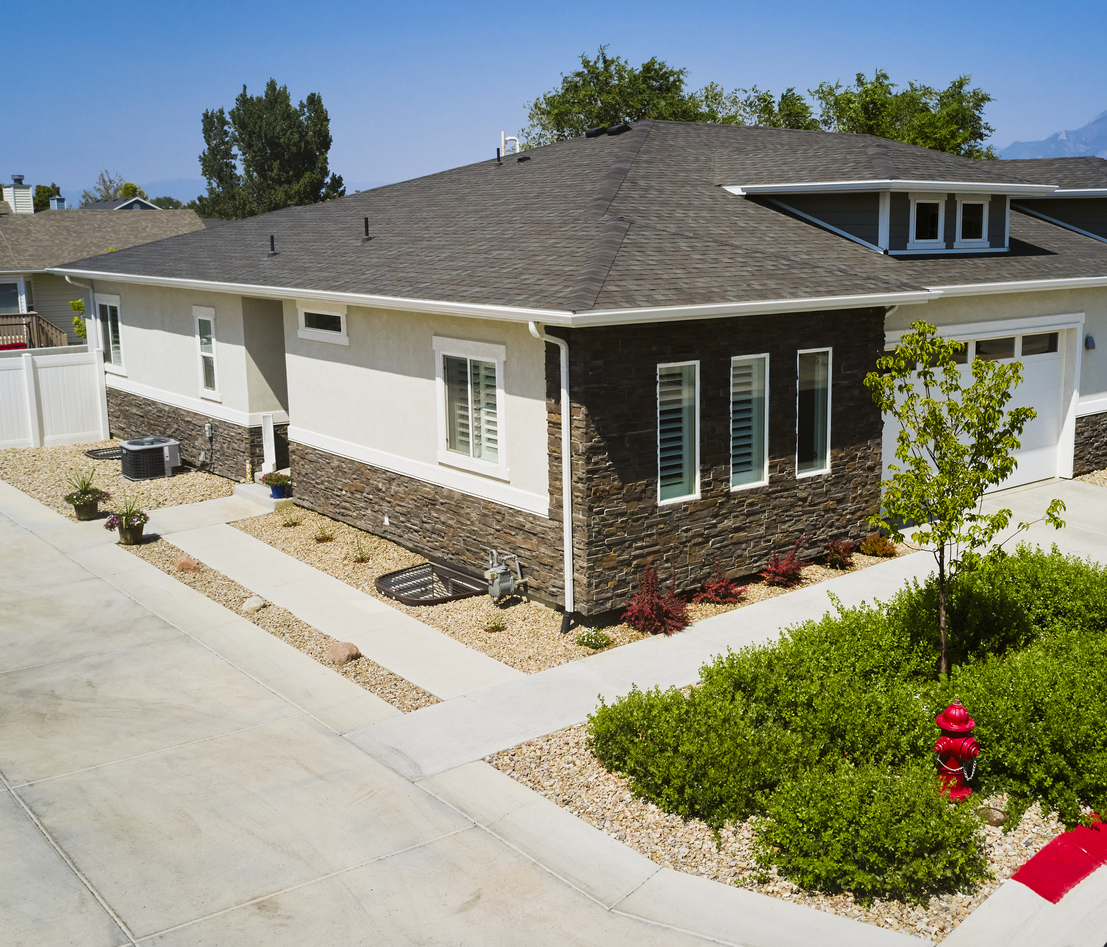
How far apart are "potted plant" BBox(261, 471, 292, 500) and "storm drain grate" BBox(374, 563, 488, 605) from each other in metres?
3.98

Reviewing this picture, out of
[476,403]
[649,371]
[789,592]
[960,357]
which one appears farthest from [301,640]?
[960,357]

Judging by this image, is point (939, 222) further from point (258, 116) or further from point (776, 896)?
point (258, 116)

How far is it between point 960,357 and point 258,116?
68200 millimetres

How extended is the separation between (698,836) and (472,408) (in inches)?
253

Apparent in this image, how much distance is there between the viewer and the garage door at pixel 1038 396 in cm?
1623

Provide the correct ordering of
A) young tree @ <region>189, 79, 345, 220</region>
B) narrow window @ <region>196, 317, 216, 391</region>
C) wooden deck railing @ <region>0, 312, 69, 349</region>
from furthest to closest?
young tree @ <region>189, 79, 345, 220</region> → wooden deck railing @ <region>0, 312, 69, 349</region> → narrow window @ <region>196, 317, 216, 391</region>

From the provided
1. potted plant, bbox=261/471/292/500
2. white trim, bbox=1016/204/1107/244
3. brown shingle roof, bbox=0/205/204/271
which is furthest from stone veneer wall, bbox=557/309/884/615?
brown shingle roof, bbox=0/205/204/271

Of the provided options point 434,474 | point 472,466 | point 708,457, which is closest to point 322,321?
point 434,474

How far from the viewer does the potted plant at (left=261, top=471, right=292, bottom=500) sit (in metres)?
16.2

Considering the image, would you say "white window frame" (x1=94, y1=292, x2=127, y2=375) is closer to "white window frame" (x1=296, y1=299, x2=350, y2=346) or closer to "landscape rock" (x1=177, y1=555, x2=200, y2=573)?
"white window frame" (x1=296, y1=299, x2=350, y2=346)

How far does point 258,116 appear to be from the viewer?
241 feet

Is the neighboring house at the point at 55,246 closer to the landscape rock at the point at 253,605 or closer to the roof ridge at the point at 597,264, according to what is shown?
the landscape rock at the point at 253,605

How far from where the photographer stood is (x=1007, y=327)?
15.8m

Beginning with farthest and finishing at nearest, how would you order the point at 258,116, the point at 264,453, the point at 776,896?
the point at 258,116, the point at 264,453, the point at 776,896
